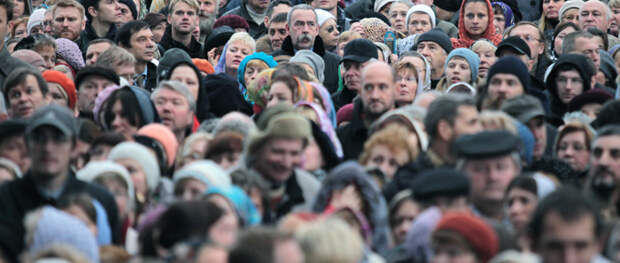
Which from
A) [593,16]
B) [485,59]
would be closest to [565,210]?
[485,59]

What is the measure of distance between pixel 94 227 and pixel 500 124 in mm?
2796

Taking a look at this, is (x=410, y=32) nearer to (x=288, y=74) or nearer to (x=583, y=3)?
(x=583, y=3)

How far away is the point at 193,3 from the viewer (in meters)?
14.2

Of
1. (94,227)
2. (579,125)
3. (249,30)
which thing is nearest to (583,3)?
(249,30)

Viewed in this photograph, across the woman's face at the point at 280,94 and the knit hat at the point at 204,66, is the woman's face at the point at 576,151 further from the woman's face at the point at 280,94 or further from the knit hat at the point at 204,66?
the knit hat at the point at 204,66

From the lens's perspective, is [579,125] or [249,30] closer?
[579,125]

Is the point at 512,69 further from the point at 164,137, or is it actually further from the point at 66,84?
the point at 66,84

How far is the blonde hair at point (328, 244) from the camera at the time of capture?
6.27 metres

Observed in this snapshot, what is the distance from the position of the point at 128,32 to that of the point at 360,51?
2363mm

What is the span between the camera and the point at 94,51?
12.4 m

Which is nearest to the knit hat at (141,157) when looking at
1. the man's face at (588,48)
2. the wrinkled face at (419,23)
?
the man's face at (588,48)

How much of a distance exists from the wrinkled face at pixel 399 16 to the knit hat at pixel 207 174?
784cm

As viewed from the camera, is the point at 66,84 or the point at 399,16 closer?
the point at 66,84

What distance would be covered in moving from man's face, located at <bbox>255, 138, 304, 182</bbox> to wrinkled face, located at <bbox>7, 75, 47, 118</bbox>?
2.80 metres
